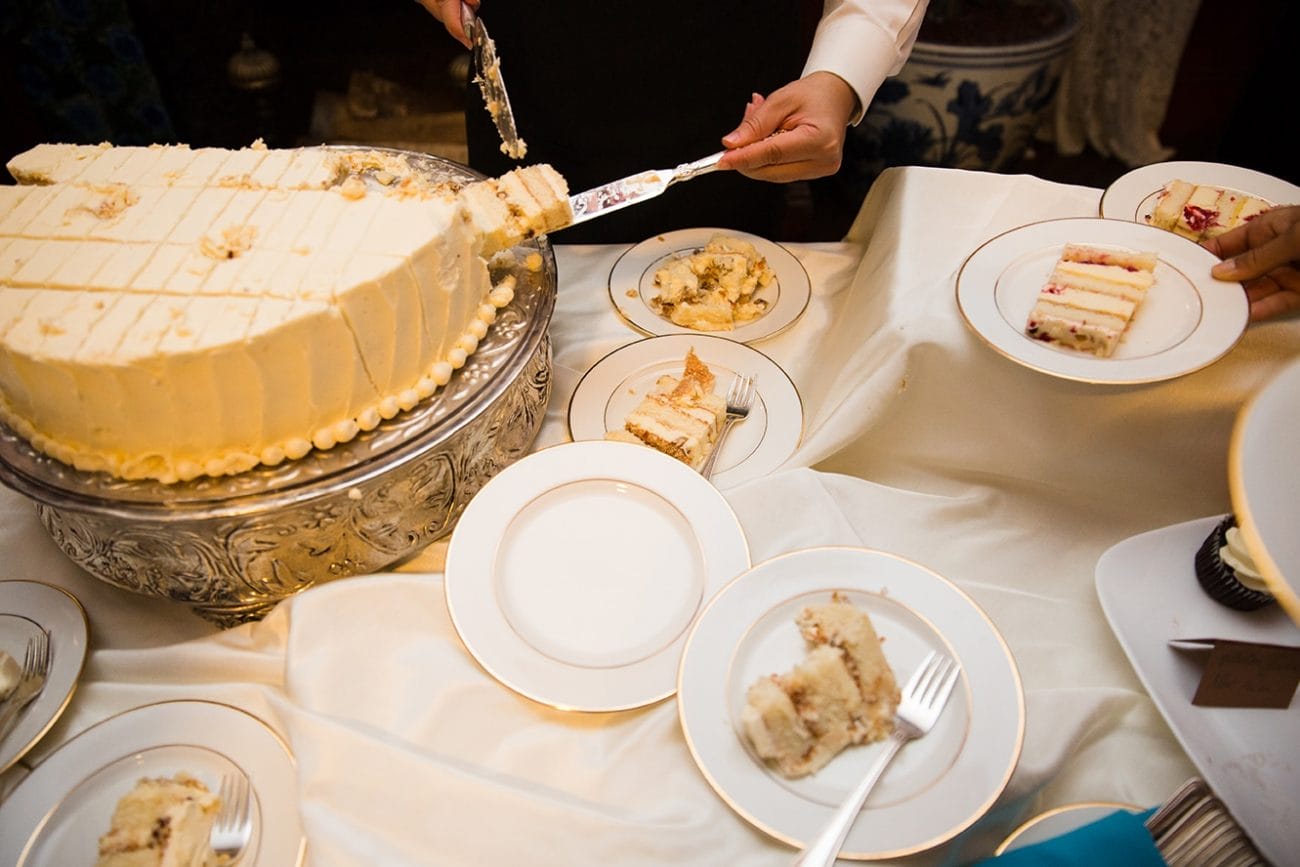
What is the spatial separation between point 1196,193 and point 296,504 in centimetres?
174

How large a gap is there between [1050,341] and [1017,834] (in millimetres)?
773

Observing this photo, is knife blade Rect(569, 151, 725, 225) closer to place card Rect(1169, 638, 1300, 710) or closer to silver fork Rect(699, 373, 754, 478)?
silver fork Rect(699, 373, 754, 478)

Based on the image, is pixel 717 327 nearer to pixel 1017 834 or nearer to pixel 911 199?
pixel 911 199

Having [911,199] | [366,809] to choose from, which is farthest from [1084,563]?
[366,809]

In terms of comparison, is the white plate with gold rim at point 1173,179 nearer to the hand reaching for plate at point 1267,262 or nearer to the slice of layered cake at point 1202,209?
the slice of layered cake at point 1202,209

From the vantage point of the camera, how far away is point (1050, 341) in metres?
1.38

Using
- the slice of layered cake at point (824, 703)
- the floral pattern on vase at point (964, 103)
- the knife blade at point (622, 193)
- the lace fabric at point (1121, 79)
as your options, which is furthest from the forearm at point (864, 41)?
the lace fabric at point (1121, 79)

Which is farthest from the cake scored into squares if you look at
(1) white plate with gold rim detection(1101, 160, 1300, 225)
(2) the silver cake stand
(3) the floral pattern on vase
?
(3) the floral pattern on vase

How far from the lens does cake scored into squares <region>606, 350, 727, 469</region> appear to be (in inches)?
59.1

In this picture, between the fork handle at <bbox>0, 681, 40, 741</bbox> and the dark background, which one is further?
the dark background

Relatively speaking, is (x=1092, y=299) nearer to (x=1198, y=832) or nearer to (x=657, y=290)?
(x=1198, y=832)

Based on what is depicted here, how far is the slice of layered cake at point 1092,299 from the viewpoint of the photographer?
135 centimetres

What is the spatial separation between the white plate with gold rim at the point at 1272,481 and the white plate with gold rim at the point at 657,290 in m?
1.07

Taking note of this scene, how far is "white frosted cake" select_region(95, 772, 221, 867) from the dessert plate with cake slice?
1826mm
